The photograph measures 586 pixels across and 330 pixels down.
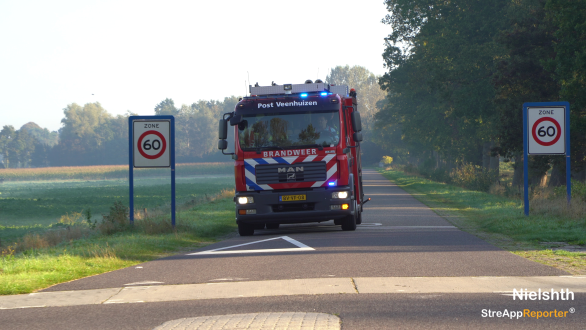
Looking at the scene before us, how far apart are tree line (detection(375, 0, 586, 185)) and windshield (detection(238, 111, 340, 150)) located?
1296cm

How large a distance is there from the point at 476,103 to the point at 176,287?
32.3m

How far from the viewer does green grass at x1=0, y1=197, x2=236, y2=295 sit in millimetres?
9078

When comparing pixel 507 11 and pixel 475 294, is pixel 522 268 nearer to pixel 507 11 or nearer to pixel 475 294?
pixel 475 294

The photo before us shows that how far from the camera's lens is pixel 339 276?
28.5 ft

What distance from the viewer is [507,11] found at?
34188 millimetres

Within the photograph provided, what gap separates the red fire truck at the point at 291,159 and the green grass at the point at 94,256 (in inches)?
68.8

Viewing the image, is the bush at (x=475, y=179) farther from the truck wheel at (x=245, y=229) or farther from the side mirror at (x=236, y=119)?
the side mirror at (x=236, y=119)

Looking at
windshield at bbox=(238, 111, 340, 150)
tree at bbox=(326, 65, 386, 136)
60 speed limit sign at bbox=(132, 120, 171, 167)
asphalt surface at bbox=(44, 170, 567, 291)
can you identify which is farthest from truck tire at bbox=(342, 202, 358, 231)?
tree at bbox=(326, 65, 386, 136)

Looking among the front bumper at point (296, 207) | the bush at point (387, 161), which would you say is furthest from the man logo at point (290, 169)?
the bush at point (387, 161)

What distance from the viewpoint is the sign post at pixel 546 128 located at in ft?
53.5

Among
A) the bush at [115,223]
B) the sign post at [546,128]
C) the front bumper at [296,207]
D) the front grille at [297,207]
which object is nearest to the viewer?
the front bumper at [296,207]

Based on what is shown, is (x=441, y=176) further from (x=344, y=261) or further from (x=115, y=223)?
(x=344, y=261)

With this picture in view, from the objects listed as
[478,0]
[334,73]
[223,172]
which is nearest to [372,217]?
[478,0]

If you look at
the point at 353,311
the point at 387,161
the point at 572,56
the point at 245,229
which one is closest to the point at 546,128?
the point at 245,229
